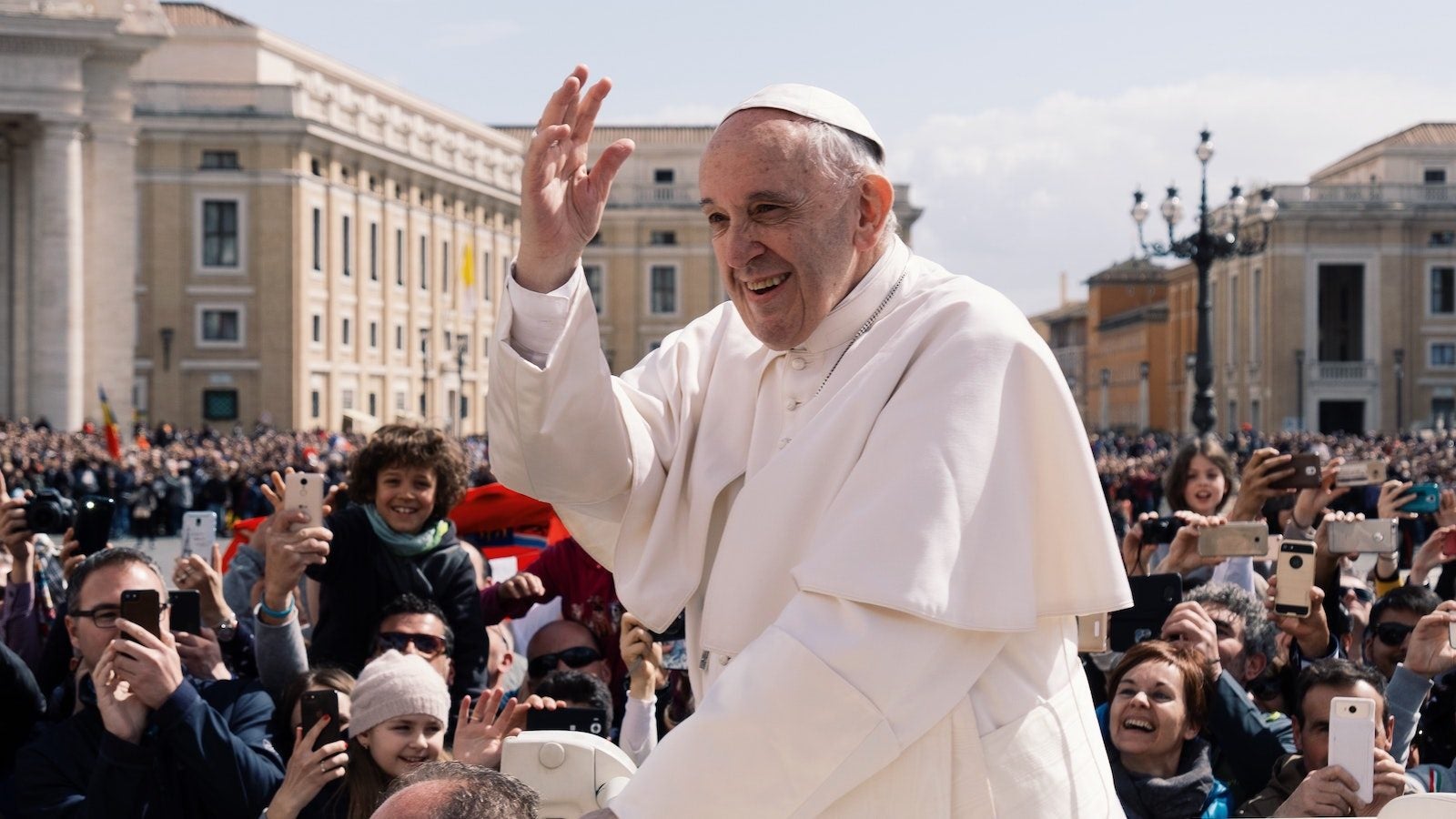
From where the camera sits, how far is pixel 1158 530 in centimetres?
638

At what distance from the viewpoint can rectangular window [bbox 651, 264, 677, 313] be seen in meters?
78.8

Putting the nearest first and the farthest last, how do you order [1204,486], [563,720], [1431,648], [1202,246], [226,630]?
[563,720] < [1431,648] < [226,630] < [1204,486] < [1202,246]

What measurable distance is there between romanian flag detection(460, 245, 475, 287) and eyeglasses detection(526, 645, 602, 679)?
58.9 meters

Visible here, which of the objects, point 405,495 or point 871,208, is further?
point 405,495

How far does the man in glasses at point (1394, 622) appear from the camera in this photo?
6043 millimetres

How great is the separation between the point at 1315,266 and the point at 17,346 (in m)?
45.4

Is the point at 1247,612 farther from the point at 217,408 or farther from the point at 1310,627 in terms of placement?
the point at 217,408

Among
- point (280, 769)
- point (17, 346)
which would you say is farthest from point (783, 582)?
point (17, 346)

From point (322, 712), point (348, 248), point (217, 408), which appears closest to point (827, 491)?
point (322, 712)

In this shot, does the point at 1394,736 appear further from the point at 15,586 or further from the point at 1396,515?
the point at 15,586

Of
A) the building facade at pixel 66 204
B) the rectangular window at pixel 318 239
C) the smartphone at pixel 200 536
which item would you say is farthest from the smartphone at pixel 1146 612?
the rectangular window at pixel 318 239

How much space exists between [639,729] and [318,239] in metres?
54.1

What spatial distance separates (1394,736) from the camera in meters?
5.07

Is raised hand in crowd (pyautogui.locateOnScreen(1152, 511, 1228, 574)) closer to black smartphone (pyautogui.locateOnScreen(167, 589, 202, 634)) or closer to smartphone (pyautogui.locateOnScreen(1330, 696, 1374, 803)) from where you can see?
smartphone (pyautogui.locateOnScreen(1330, 696, 1374, 803))
